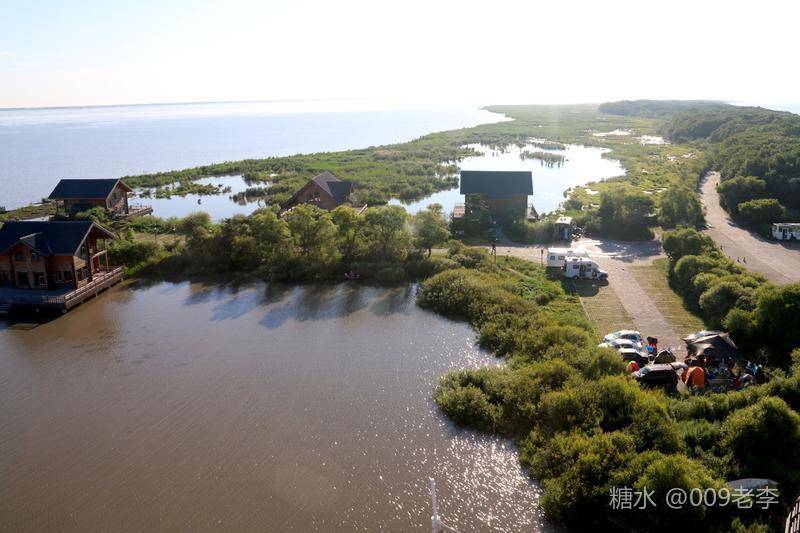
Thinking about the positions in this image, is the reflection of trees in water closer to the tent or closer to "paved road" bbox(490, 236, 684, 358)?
"paved road" bbox(490, 236, 684, 358)

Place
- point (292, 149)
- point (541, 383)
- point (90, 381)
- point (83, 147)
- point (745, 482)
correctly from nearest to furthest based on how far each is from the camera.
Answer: point (745, 482) → point (541, 383) → point (90, 381) → point (292, 149) → point (83, 147)

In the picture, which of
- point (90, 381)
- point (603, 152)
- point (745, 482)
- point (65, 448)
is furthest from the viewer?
point (603, 152)

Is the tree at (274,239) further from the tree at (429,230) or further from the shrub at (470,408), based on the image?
the shrub at (470,408)

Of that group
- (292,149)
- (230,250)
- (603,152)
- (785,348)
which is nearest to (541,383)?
(785,348)

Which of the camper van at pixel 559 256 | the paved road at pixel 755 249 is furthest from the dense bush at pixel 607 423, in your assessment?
the paved road at pixel 755 249

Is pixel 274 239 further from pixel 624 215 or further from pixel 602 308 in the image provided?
pixel 624 215

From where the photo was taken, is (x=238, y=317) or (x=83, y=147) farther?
(x=83, y=147)

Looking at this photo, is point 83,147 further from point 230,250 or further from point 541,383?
point 541,383
